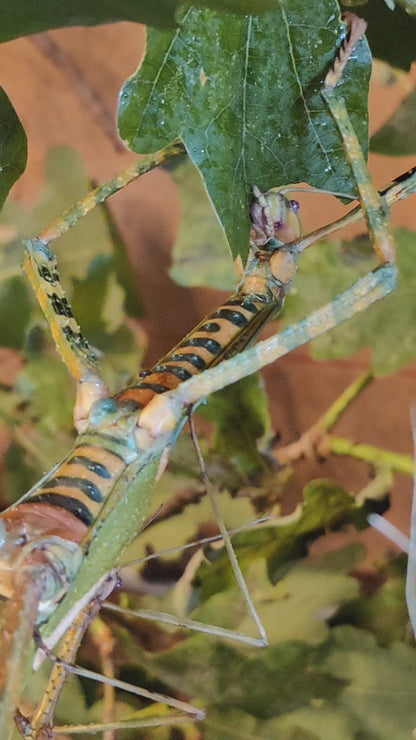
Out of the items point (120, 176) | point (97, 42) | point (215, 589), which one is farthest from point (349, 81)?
point (215, 589)

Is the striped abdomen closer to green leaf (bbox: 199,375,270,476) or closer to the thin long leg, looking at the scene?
the thin long leg

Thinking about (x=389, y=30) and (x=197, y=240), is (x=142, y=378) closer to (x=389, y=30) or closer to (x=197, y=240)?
(x=389, y=30)

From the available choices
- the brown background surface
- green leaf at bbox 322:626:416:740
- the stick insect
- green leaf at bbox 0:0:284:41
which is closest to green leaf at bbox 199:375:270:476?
the brown background surface

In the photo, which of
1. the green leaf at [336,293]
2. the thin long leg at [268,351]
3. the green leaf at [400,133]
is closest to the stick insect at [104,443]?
the thin long leg at [268,351]

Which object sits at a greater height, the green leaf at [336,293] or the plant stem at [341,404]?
the green leaf at [336,293]

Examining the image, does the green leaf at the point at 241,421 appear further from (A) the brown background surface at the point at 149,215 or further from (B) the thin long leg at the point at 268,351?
(B) the thin long leg at the point at 268,351

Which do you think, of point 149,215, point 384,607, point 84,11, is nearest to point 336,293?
point 149,215
